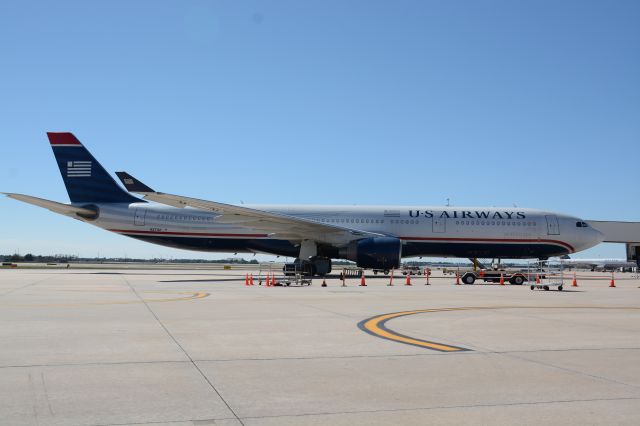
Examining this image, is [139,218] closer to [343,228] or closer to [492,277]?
[343,228]

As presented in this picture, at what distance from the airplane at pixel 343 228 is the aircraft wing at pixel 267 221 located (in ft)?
0.18

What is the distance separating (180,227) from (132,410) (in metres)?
29.6

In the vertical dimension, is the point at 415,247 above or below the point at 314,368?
above

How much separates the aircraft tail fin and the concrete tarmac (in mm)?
24903

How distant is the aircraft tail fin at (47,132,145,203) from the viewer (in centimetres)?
3531

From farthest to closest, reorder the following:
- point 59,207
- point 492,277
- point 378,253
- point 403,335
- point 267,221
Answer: point 59,207 → point 267,221 → point 378,253 → point 492,277 → point 403,335

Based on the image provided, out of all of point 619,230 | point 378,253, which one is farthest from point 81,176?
point 619,230

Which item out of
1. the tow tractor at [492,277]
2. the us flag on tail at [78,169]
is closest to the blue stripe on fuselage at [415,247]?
the tow tractor at [492,277]

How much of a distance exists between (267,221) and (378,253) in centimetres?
585

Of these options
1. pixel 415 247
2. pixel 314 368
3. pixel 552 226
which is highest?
pixel 552 226

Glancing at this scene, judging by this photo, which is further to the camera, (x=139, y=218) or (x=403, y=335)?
(x=139, y=218)

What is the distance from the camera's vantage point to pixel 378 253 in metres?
28.8

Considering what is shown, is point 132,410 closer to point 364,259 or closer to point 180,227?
point 364,259

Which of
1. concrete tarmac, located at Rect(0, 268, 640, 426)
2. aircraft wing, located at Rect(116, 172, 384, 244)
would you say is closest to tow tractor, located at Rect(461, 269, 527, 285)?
aircraft wing, located at Rect(116, 172, 384, 244)
